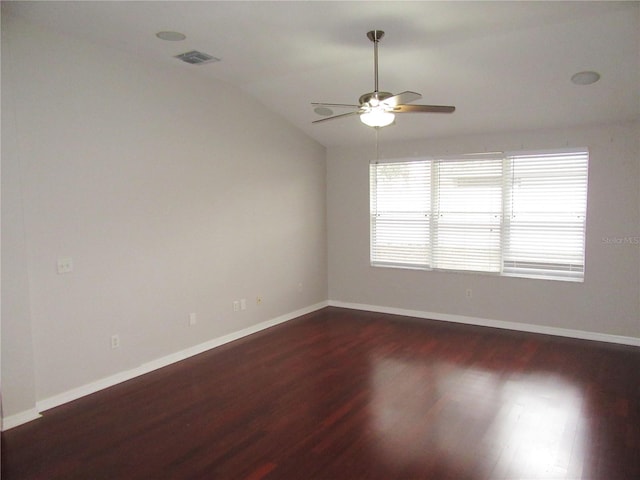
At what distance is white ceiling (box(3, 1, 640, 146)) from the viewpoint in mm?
3021

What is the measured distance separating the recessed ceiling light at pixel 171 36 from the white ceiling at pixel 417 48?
5cm

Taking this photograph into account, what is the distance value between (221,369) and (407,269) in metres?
Result: 3.01

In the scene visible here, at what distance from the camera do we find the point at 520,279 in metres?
5.25

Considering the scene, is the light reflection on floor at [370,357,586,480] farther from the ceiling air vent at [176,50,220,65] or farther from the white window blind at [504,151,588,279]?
the ceiling air vent at [176,50,220,65]

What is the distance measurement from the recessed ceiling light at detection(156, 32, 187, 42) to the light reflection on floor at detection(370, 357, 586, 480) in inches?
130

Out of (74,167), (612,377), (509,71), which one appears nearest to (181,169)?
(74,167)

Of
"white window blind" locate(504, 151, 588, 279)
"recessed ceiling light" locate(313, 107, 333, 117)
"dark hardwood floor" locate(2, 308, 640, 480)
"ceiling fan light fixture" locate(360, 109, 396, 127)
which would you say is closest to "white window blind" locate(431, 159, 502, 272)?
"white window blind" locate(504, 151, 588, 279)

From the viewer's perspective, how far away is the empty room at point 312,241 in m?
2.94

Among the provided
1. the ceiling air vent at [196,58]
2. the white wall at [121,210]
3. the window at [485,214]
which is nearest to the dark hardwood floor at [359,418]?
the white wall at [121,210]

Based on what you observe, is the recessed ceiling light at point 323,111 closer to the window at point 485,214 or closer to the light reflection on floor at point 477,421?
the window at point 485,214

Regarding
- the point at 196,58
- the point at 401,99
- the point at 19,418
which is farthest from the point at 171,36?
the point at 19,418

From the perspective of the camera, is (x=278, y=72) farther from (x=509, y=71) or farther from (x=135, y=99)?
(x=509, y=71)

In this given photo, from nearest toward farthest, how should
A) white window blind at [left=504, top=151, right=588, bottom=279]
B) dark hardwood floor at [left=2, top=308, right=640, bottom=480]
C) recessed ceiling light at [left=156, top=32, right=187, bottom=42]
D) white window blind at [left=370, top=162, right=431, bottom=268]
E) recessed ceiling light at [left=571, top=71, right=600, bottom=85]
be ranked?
dark hardwood floor at [left=2, top=308, right=640, bottom=480], recessed ceiling light at [left=156, top=32, right=187, bottom=42], recessed ceiling light at [left=571, top=71, right=600, bottom=85], white window blind at [left=504, top=151, right=588, bottom=279], white window blind at [left=370, top=162, right=431, bottom=268]

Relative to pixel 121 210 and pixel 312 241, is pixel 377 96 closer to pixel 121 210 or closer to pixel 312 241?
pixel 121 210
